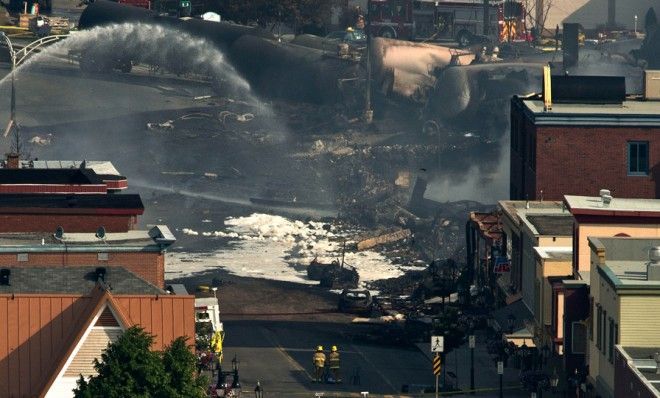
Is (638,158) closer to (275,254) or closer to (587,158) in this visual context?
(587,158)

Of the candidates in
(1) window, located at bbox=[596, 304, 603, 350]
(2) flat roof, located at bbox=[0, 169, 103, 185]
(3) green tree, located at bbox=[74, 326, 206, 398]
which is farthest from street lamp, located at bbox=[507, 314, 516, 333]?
(3) green tree, located at bbox=[74, 326, 206, 398]

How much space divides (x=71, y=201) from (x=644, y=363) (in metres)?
26.9

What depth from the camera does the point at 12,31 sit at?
199m

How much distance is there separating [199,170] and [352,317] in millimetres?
55641

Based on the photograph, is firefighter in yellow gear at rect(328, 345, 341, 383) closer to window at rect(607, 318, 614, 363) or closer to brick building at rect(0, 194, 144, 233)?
brick building at rect(0, 194, 144, 233)

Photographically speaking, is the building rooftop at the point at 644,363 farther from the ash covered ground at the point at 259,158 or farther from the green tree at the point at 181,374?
the ash covered ground at the point at 259,158

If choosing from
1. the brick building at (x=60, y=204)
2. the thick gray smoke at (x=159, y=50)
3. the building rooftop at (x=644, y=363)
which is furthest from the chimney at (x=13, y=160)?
the thick gray smoke at (x=159, y=50)

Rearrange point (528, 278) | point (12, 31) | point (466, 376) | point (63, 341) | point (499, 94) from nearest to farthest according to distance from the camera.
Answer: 1. point (63, 341)
2. point (466, 376)
3. point (528, 278)
4. point (499, 94)
5. point (12, 31)

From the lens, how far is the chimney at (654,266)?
82438 millimetres

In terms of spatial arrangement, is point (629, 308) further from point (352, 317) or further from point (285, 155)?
point (285, 155)

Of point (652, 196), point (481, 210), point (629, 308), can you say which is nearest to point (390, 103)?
point (481, 210)

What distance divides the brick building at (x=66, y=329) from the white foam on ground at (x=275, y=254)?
143 ft

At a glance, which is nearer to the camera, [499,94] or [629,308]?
[629,308]

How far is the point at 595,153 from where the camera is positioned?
116 meters
